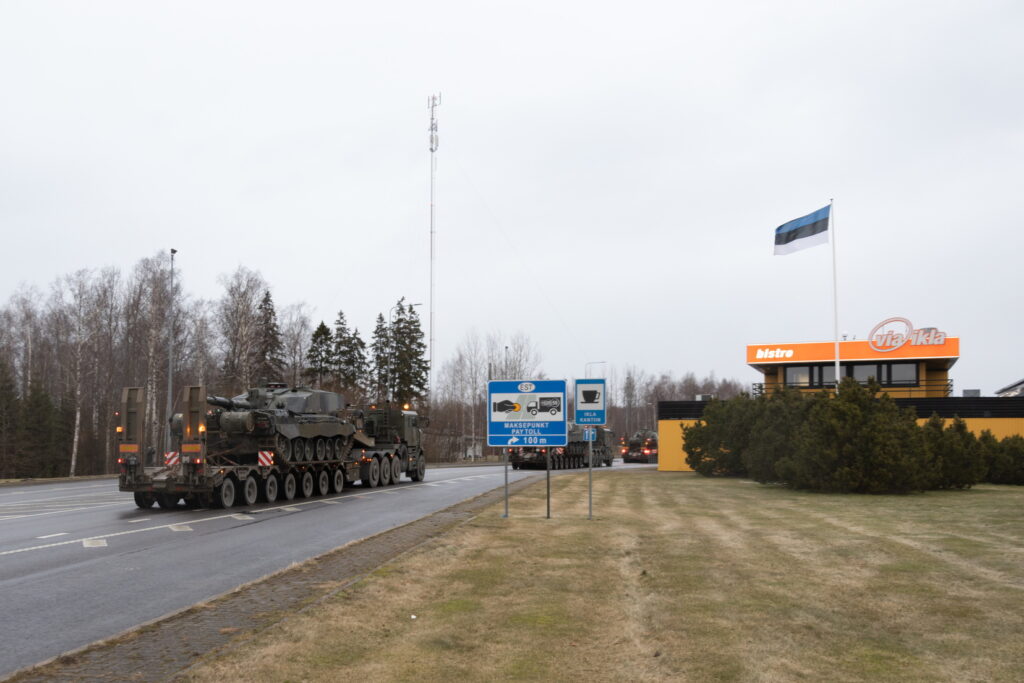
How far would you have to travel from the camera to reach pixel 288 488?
22.1 m

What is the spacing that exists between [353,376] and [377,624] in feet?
236

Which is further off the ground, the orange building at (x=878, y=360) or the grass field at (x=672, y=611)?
the orange building at (x=878, y=360)

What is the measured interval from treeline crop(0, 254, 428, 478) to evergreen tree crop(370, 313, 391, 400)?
57 centimetres

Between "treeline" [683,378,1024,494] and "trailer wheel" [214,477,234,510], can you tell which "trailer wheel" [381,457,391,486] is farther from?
"treeline" [683,378,1024,494]

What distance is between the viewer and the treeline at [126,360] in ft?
152

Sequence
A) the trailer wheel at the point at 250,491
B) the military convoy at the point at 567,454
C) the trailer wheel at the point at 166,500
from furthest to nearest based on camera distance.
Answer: the military convoy at the point at 567,454 → the trailer wheel at the point at 250,491 → the trailer wheel at the point at 166,500

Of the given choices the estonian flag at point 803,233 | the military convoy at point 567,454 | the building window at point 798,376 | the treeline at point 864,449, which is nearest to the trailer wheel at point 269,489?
the treeline at point 864,449

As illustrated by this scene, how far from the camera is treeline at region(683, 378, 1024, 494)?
22.1 m

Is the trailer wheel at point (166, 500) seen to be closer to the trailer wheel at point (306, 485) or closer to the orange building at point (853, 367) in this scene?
the trailer wheel at point (306, 485)

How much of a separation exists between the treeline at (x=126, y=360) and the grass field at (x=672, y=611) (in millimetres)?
32606

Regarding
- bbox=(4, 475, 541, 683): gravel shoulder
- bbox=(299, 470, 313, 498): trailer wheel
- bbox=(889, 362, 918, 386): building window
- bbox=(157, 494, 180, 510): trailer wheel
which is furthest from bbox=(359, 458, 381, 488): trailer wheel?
bbox=(889, 362, 918, 386): building window

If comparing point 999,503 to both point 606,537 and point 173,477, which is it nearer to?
point 606,537

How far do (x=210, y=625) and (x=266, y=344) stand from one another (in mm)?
57998

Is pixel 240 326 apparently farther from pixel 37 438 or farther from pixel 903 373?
pixel 903 373
